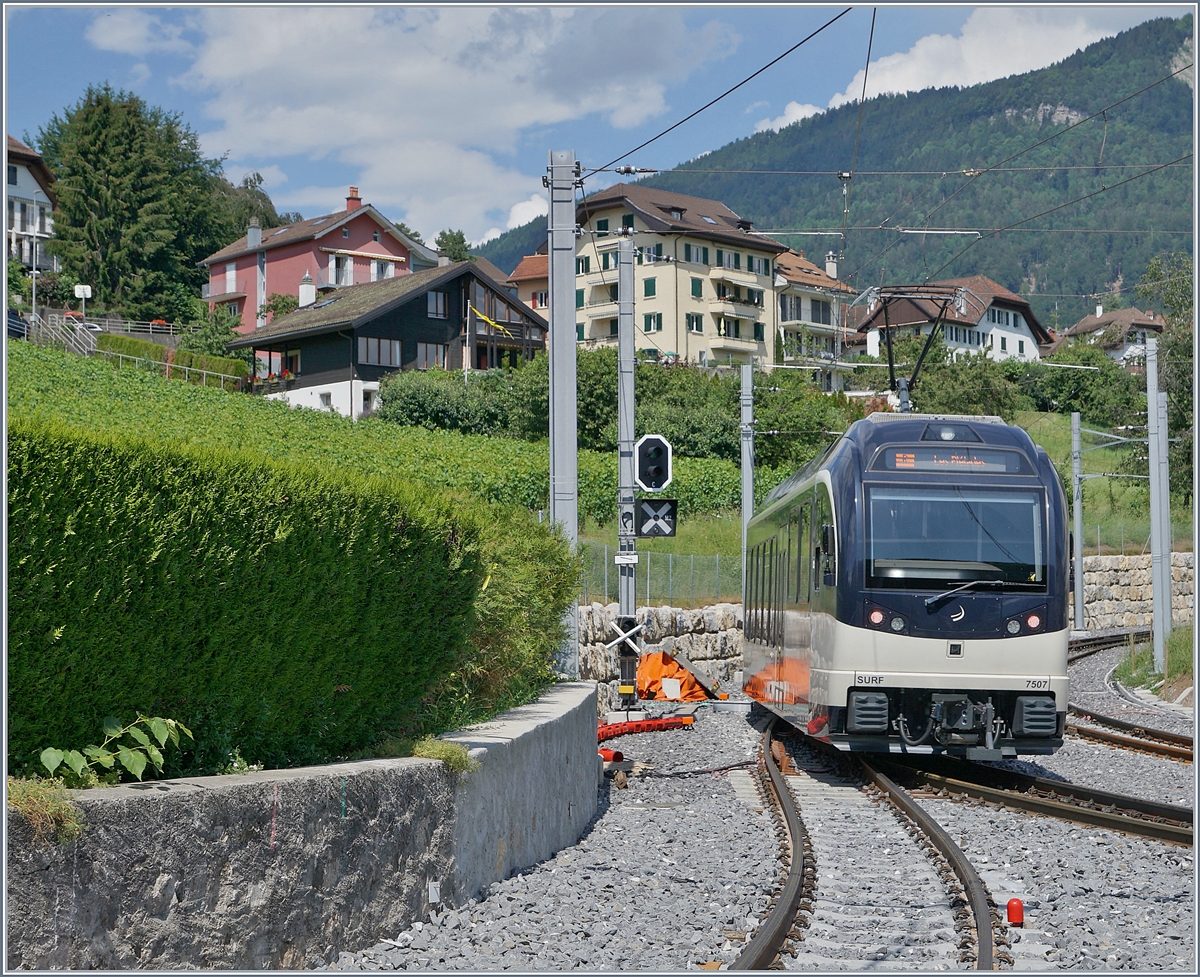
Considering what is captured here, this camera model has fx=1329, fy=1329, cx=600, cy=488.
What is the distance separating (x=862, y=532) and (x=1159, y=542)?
16.9 metres

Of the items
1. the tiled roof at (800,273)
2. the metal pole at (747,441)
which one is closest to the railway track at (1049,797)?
the metal pole at (747,441)

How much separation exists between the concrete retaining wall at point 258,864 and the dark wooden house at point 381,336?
5756cm

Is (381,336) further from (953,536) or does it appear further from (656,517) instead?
(953,536)

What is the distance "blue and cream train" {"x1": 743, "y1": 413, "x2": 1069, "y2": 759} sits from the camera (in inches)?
503

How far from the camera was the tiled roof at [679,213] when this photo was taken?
8656cm

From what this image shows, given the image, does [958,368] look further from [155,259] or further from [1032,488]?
[1032,488]

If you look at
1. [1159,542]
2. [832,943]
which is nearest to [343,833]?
[832,943]

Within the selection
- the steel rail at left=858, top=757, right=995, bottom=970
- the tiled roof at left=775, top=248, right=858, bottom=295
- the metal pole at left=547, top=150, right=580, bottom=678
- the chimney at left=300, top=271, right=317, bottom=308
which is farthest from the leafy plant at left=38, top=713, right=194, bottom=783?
the tiled roof at left=775, top=248, right=858, bottom=295

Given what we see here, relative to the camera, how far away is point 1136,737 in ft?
63.2

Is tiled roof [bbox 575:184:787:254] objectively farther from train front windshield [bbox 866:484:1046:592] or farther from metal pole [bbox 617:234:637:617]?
train front windshield [bbox 866:484:1046:592]

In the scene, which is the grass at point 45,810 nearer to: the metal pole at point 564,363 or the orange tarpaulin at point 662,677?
the metal pole at point 564,363

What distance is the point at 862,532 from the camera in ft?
42.5

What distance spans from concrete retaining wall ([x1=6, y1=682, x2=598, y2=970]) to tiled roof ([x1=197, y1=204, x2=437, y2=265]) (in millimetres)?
82776

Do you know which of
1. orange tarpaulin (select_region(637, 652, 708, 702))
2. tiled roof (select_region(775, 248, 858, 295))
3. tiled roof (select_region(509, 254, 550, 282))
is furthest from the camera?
tiled roof (select_region(775, 248, 858, 295))
